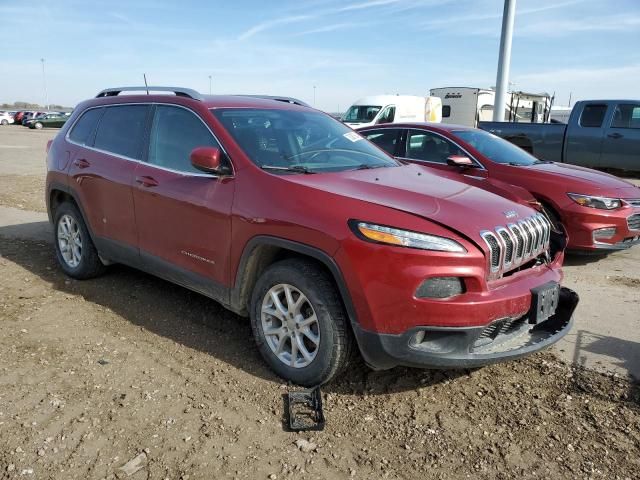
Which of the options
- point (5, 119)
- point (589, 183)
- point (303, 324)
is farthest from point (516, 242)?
point (5, 119)

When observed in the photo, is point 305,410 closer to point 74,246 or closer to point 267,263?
point 267,263

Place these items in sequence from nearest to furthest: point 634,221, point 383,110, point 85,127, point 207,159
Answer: point 207,159 → point 85,127 → point 634,221 → point 383,110

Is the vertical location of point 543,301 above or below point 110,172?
below

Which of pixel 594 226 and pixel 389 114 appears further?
pixel 389 114

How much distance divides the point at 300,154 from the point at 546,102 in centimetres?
2575

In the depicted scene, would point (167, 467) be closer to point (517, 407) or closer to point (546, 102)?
point (517, 407)

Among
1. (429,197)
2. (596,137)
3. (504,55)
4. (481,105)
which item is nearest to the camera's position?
(429,197)

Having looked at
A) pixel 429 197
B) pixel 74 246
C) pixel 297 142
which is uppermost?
pixel 297 142

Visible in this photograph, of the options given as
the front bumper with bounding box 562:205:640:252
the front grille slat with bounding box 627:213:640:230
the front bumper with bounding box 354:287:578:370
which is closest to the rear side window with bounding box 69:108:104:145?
the front bumper with bounding box 354:287:578:370

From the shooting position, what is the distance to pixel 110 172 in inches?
178

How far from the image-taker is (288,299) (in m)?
3.24

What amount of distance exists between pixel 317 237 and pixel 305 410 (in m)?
0.98

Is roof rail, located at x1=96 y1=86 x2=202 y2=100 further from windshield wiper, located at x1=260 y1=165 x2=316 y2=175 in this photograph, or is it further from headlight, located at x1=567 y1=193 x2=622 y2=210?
headlight, located at x1=567 y1=193 x2=622 y2=210

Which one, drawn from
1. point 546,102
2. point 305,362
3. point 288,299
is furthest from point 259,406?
point 546,102
